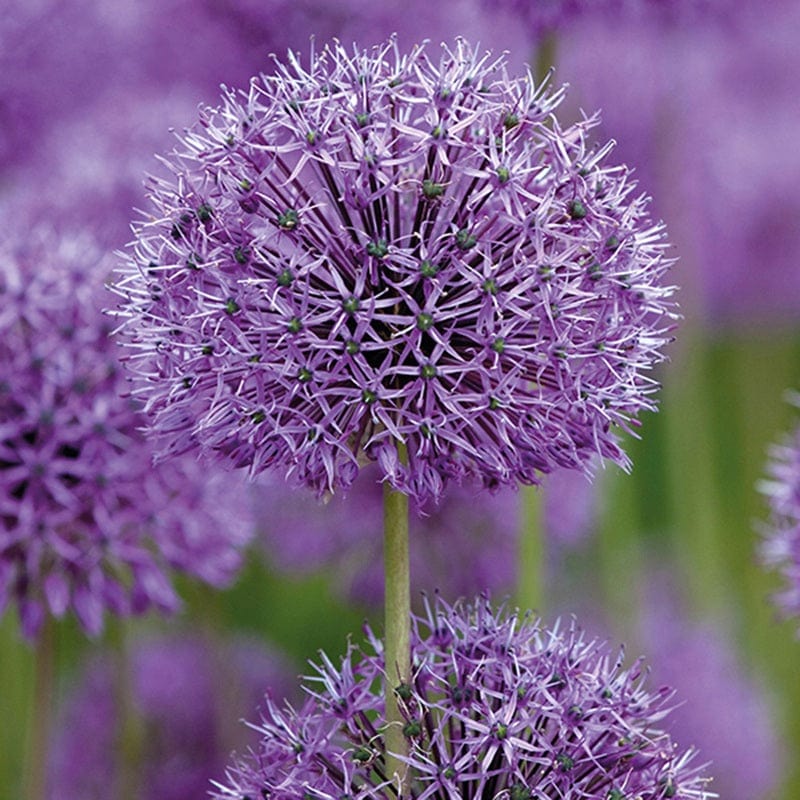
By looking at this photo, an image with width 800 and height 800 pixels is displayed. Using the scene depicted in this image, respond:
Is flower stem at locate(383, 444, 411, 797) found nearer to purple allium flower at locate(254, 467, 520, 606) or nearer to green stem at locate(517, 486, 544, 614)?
green stem at locate(517, 486, 544, 614)

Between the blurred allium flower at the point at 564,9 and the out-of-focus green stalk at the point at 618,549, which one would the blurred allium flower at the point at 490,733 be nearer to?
the blurred allium flower at the point at 564,9

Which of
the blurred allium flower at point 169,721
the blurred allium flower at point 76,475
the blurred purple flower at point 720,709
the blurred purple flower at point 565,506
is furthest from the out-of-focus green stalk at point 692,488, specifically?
the blurred allium flower at point 76,475

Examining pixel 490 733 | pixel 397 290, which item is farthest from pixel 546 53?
pixel 490 733

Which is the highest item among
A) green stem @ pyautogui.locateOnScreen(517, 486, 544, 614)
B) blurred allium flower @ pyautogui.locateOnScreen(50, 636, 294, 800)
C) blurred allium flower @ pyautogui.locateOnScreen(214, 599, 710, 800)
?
green stem @ pyautogui.locateOnScreen(517, 486, 544, 614)

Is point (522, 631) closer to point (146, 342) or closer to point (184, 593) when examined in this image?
point (146, 342)

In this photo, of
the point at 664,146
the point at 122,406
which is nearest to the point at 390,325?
the point at 122,406

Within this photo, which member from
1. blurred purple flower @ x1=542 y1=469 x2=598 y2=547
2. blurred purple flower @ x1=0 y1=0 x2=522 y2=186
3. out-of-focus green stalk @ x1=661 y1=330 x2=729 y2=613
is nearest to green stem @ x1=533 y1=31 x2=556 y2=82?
blurred purple flower @ x1=0 y1=0 x2=522 y2=186

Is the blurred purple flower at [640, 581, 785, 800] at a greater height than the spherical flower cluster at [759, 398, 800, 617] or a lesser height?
lesser

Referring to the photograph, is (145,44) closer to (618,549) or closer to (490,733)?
Answer: (618,549)
